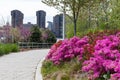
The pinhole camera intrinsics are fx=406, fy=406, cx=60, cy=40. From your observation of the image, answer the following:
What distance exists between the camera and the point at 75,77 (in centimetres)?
1042

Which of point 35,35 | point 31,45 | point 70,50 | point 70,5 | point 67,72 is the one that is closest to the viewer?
point 67,72

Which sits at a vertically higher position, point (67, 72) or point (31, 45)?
point (67, 72)

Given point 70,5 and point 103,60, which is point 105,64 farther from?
point 70,5

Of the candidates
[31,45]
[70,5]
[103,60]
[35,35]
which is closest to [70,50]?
[103,60]

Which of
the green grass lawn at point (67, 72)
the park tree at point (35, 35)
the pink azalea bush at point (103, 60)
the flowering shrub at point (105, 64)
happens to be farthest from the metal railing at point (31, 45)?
the flowering shrub at point (105, 64)

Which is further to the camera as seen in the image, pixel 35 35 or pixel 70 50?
pixel 35 35

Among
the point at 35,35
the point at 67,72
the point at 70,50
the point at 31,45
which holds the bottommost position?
the point at 31,45

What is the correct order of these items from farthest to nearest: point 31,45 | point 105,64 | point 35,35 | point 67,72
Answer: point 35,35 < point 31,45 < point 67,72 < point 105,64

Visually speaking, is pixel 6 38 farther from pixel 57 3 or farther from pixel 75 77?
pixel 75 77

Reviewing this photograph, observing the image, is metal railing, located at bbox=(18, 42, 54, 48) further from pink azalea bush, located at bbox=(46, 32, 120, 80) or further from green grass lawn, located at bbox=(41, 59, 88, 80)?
pink azalea bush, located at bbox=(46, 32, 120, 80)

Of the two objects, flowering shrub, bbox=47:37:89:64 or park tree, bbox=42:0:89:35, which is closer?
flowering shrub, bbox=47:37:89:64

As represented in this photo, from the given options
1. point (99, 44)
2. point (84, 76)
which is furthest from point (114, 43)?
point (84, 76)

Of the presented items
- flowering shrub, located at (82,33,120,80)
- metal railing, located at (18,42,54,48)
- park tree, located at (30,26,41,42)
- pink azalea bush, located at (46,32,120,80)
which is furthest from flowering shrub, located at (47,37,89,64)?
park tree, located at (30,26,41,42)

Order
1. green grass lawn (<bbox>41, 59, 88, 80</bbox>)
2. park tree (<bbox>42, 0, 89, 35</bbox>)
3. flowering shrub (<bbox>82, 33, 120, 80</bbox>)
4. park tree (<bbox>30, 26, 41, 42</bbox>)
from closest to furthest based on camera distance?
flowering shrub (<bbox>82, 33, 120, 80</bbox>)
green grass lawn (<bbox>41, 59, 88, 80</bbox>)
park tree (<bbox>42, 0, 89, 35</bbox>)
park tree (<bbox>30, 26, 41, 42</bbox>)
